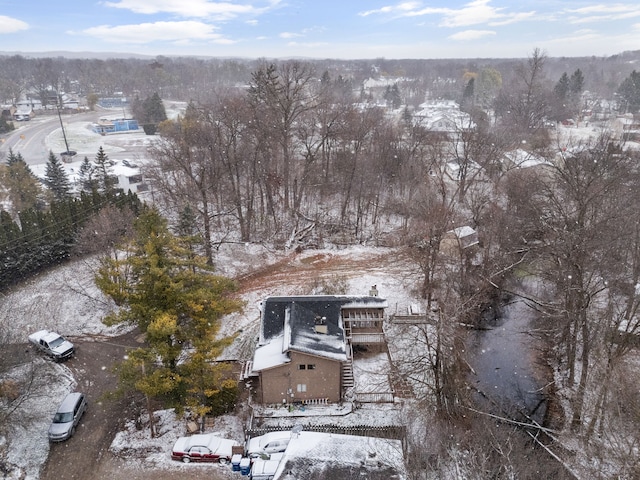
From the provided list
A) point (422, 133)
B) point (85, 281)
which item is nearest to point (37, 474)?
point (85, 281)

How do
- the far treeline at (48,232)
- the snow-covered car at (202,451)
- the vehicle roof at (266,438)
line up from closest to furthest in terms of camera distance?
1. the snow-covered car at (202,451)
2. the vehicle roof at (266,438)
3. the far treeline at (48,232)

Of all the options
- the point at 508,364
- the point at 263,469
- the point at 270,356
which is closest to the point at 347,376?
the point at 270,356

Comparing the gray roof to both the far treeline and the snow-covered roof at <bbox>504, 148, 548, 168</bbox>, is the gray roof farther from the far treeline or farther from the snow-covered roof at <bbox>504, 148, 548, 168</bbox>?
the snow-covered roof at <bbox>504, 148, 548, 168</bbox>

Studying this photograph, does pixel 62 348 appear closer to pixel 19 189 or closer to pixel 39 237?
pixel 39 237

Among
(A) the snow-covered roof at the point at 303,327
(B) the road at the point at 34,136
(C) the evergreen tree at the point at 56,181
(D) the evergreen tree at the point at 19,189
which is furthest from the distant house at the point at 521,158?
(B) the road at the point at 34,136

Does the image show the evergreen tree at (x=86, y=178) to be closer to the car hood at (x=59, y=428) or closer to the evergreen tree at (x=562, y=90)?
the car hood at (x=59, y=428)

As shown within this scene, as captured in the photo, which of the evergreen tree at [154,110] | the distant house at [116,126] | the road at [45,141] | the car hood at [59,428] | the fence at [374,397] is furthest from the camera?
the distant house at [116,126]

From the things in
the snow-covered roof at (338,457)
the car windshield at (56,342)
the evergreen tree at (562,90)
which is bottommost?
the car windshield at (56,342)
